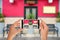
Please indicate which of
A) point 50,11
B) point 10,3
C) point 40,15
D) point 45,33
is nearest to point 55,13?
point 50,11

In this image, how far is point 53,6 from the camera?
46.9 feet

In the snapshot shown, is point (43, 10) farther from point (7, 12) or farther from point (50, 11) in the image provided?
point (7, 12)

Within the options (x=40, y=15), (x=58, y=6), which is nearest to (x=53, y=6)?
(x=58, y=6)

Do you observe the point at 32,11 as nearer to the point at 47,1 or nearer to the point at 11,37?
the point at 47,1

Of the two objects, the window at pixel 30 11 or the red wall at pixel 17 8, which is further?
the window at pixel 30 11

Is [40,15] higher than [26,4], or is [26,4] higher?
[26,4]

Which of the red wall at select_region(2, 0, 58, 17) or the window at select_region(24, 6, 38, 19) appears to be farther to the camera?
the window at select_region(24, 6, 38, 19)

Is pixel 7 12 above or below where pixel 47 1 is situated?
below

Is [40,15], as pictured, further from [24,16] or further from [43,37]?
[43,37]

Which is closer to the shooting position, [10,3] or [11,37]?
[11,37]

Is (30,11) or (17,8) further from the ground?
(17,8)

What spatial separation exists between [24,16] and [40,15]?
1.47 m

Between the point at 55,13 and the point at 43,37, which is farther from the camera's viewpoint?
the point at 55,13

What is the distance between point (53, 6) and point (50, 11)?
21.0 inches
